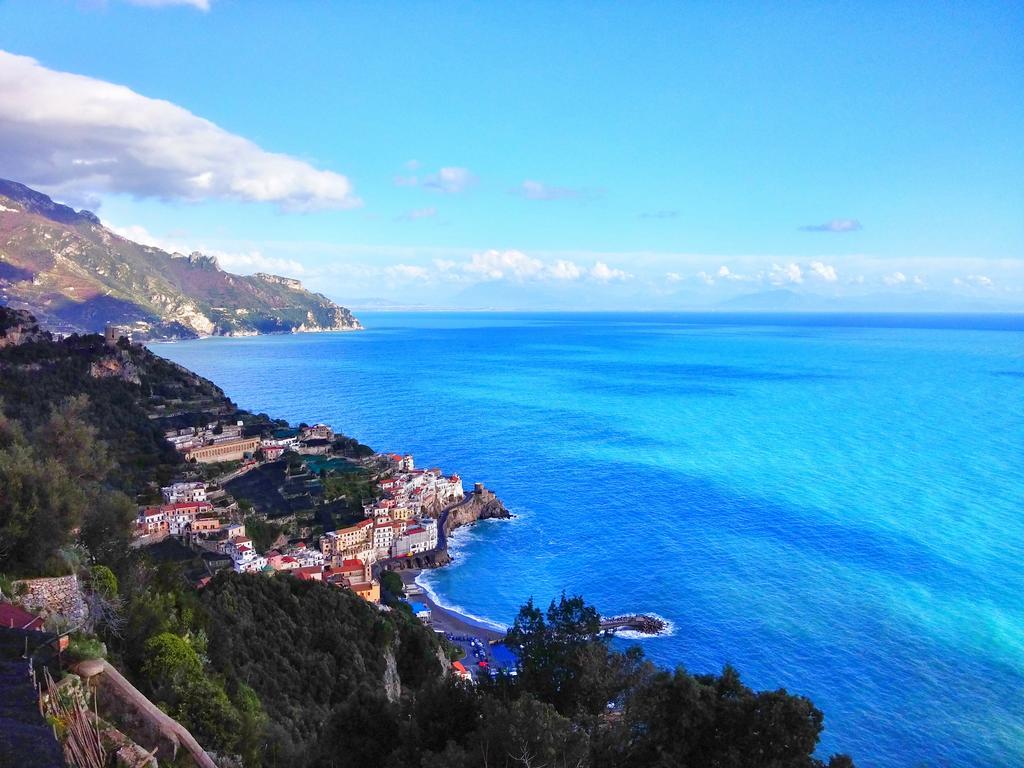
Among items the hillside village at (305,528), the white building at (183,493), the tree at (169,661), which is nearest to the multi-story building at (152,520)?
the hillside village at (305,528)

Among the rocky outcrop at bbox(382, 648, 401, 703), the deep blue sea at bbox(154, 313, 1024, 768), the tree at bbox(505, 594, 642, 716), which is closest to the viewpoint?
the tree at bbox(505, 594, 642, 716)

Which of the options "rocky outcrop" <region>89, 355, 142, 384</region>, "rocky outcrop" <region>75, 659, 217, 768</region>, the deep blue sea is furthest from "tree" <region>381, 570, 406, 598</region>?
"rocky outcrop" <region>89, 355, 142, 384</region>

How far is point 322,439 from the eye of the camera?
46.5 m

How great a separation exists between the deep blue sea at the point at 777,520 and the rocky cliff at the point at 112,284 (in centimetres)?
5262

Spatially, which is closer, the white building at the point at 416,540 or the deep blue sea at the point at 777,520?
the deep blue sea at the point at 777,520

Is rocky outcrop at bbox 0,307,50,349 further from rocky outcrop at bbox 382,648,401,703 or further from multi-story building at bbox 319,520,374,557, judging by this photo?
rocky outcrop at bbox 382,648,401,703

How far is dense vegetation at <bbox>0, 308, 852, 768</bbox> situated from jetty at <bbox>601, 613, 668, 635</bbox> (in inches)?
260

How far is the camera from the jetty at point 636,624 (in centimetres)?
2383

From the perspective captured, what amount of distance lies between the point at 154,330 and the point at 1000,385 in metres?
136

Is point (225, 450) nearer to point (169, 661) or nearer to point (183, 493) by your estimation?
point (183, 493)

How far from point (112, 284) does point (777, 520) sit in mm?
143857

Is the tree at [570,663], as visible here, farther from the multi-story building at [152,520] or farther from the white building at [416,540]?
the white building at [416,540]

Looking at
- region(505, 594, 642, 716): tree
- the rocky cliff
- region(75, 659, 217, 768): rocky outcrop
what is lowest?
region(505, 594, 642, 716): tree

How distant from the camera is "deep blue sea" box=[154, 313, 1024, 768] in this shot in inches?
826
